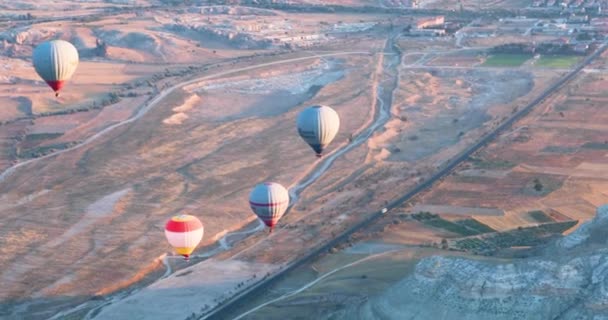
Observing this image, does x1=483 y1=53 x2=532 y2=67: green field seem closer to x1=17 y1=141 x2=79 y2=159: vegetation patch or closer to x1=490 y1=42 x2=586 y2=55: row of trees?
x1=490 y1=42 x2=586 y2=55: row of trees

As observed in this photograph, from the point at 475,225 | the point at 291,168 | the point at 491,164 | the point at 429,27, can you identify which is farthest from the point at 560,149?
the point at 429,27

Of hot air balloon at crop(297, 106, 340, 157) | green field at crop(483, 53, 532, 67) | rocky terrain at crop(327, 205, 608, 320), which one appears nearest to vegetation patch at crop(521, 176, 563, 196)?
hot air balloon at crop(297, 106, 340, 157)

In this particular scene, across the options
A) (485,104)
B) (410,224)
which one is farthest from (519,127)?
(410,224)

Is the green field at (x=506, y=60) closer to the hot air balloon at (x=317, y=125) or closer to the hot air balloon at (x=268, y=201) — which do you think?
the hot air balloon at (x=317, y=125)

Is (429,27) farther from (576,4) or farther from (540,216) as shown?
(540,216)

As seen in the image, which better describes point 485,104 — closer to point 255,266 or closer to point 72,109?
point 72,109

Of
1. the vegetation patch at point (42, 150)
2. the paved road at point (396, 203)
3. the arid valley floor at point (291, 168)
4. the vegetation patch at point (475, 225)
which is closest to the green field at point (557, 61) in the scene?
the arid valley floor at point (291, 168)
